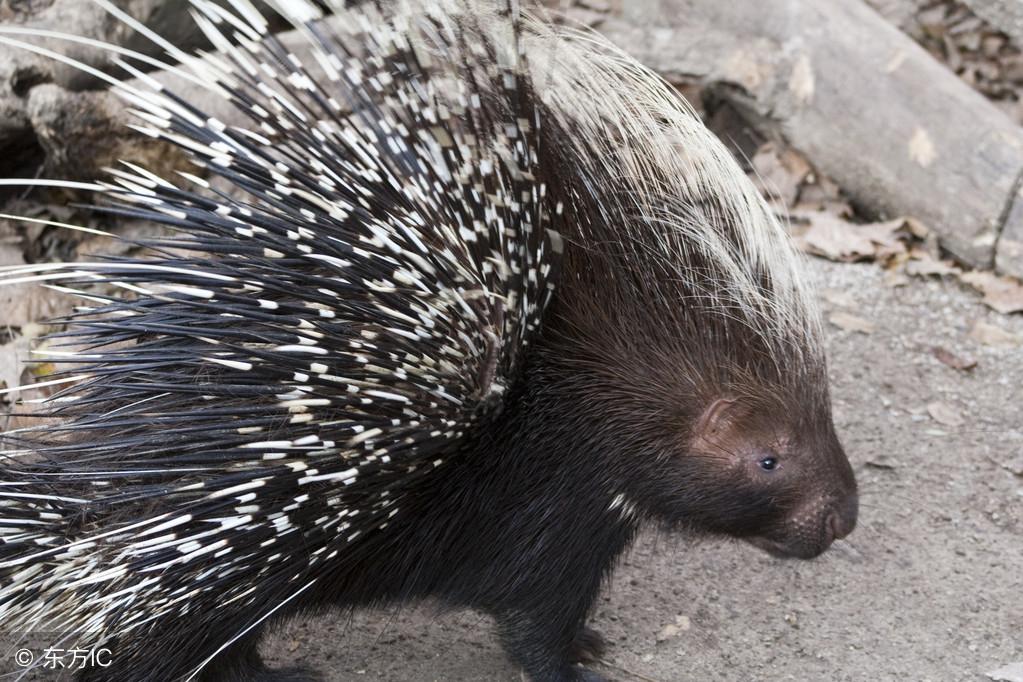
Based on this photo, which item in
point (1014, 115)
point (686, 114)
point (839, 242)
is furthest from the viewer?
point (1014, 115)

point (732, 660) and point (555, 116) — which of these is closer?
point (555, 116)

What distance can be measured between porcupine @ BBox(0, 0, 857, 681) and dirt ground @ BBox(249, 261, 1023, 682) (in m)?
0.39

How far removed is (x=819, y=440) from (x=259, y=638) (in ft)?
4.73

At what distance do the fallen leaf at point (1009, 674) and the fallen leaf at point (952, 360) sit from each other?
1.59 metres

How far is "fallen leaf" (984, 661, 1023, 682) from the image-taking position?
9.71ft

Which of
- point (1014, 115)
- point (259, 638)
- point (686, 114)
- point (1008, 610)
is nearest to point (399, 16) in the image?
point (686, 114)

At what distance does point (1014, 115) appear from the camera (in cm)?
608

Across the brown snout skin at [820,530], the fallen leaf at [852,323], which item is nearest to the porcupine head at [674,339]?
the brown snout skin at [820,530]

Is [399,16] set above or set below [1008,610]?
above

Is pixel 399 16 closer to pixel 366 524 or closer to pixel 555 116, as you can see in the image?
pixel 555 116

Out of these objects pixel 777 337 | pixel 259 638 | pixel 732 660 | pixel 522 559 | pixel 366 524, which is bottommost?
pixel 732 660

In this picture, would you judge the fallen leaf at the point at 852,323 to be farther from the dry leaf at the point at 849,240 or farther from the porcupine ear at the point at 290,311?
the porcupine ear at the point at 290,311

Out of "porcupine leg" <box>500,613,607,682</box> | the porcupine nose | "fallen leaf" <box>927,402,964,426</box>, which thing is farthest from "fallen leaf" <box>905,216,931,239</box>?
"porcupine leg" <box>500,613,607,682</box>

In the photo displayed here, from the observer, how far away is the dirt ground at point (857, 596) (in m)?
3.03
